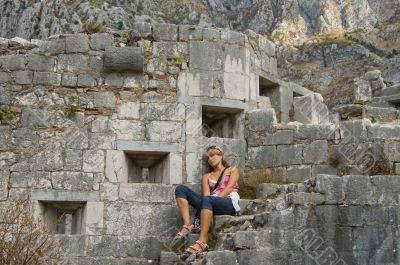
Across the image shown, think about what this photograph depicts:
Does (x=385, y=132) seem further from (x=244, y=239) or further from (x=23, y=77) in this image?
(x=23, y=77)

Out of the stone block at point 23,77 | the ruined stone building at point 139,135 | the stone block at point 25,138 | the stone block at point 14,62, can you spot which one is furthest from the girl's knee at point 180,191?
the stone block at point 14,62

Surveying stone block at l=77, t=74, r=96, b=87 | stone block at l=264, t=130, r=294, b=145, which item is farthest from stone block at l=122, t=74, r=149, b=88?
stone block at l=264, t=130, r=294, b=145

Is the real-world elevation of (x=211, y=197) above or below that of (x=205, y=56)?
below

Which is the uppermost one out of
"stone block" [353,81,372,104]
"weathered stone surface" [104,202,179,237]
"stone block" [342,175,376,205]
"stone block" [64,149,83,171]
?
"stone block" [353,81,372,104]

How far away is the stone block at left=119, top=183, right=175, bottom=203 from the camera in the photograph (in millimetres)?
9234

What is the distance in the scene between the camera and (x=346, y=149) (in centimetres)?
951

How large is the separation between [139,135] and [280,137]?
219 cm

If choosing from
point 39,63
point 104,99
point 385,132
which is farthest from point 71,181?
point 385,132

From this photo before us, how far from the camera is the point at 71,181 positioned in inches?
363

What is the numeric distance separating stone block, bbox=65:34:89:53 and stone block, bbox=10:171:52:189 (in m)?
1.96

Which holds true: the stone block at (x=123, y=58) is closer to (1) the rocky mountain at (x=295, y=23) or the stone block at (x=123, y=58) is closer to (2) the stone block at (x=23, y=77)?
(2) the stone block at (x=23, y=77)

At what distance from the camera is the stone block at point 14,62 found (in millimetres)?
9648

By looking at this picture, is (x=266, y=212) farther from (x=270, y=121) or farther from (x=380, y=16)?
(x=380, y=16)

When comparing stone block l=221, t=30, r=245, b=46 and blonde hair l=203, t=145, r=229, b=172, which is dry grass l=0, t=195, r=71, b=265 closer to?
blonde hair l=203, t=145, r=229, b=172
